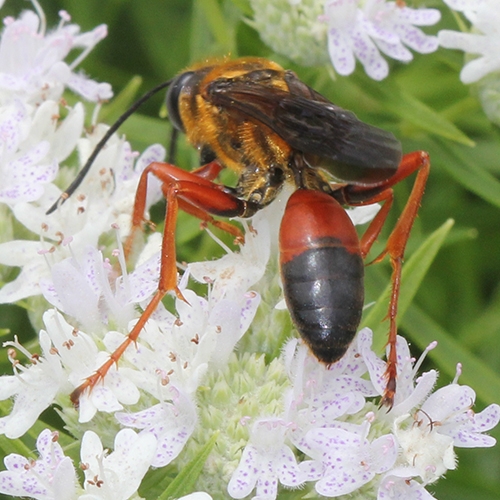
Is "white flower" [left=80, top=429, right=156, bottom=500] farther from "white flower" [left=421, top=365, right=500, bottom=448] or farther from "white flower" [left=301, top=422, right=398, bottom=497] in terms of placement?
"white flower" [left=421, top=365, right=500, bottom=448]

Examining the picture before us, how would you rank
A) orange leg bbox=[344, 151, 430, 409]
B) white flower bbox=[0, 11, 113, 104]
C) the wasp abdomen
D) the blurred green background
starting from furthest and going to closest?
1. the blurred green background
2. white flower bbox=[0, 11, 113, 104]
3. orange leg bbox=[344, 151, 430, 409]
4. the wasp abdomen

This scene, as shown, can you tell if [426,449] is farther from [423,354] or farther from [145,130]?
[145,130]

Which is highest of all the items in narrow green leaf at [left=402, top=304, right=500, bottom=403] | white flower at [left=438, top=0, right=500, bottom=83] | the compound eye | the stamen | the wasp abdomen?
the compound eye

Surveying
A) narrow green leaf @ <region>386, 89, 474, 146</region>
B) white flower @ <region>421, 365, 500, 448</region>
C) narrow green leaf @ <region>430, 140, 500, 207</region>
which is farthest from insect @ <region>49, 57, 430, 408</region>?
narrow green leaf @ <region>430, 140, 500, 207</region>

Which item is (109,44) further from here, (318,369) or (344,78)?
(318,369)

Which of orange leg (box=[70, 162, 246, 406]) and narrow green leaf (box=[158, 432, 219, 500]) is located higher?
orange leg (box=[70, 162, 246, 406])

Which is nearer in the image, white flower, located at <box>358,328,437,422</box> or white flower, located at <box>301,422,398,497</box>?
white flower, located at <box>301,422,398,497</box>

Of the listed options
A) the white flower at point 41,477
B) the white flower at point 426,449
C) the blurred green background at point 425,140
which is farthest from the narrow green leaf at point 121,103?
the white flower at point 426,449
